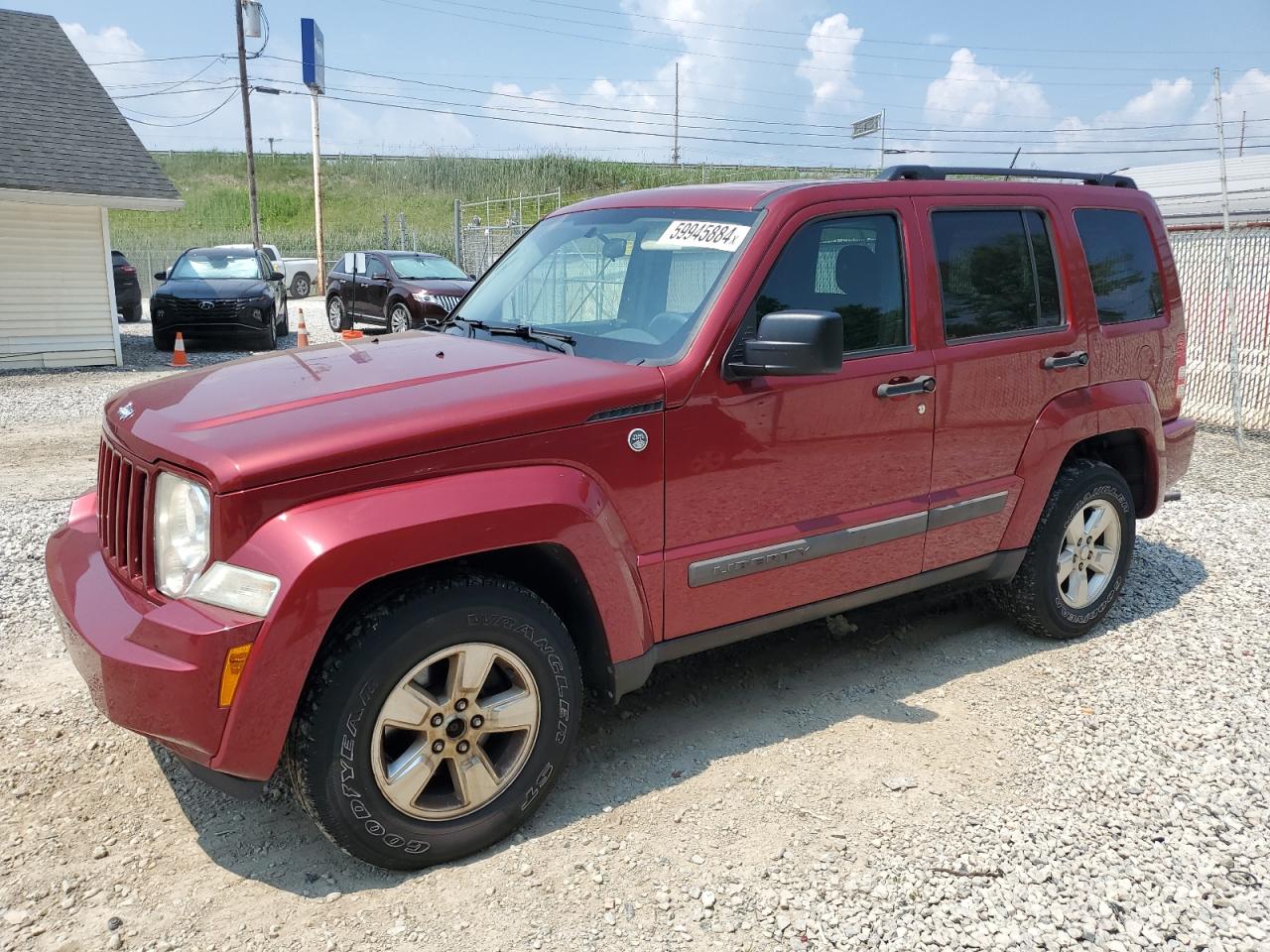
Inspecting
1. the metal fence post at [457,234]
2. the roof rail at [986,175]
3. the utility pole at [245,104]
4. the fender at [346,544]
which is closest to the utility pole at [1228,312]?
the roof rail at [986,175]

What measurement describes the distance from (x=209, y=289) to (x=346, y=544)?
1475 centimetres

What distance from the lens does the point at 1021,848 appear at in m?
3.03

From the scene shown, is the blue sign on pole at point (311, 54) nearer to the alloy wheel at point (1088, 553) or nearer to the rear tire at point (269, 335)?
the rear tire at point (269, 335)

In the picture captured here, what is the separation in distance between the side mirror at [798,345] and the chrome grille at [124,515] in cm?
189

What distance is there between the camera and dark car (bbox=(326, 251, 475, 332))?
1619 cm

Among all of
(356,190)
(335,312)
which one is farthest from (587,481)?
(356,190)

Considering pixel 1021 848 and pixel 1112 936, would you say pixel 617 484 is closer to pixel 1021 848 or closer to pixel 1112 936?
pixel 1021 848

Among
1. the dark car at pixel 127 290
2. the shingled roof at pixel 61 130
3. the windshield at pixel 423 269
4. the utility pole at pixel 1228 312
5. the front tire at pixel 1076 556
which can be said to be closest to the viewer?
the front tire at pixel 1076 556

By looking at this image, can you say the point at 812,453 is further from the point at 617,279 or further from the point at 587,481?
the point at 617,279

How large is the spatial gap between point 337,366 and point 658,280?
3.95ft

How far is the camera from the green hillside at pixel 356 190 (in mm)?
43906

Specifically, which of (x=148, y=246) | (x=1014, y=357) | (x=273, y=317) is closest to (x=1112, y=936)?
(x=1014, y=357)

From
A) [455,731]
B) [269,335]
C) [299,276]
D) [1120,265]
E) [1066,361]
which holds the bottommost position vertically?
[455,731]

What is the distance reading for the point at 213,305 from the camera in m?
15.4
